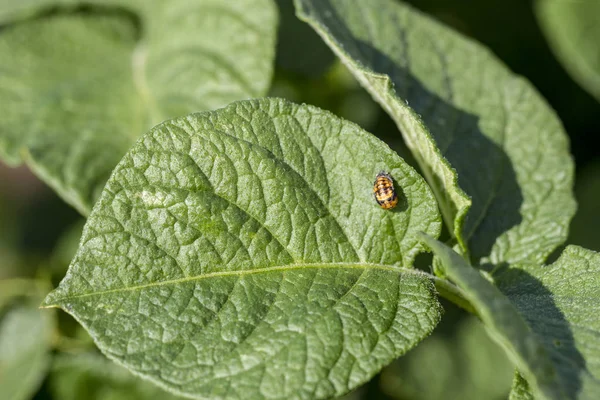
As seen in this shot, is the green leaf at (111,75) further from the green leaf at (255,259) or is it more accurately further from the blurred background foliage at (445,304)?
the green leaf at (255,259)

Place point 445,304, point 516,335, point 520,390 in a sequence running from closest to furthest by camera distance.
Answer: point 516,335 < point 520,390 < point 445,304

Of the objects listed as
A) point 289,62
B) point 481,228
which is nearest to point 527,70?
point 289,62

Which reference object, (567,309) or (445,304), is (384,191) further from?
(445,304)

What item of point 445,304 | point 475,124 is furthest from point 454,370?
point 475,124

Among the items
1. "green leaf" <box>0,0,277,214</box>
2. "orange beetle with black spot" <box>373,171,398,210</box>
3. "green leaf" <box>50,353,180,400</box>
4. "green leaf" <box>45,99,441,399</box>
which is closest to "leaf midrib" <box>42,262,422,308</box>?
"green leaf" <box>45,99,441,399</box>

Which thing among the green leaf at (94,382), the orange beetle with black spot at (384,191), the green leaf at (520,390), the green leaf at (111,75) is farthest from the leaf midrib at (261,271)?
the green leaf at (94,382)

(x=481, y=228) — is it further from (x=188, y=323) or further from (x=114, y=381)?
(x=114, y=381)

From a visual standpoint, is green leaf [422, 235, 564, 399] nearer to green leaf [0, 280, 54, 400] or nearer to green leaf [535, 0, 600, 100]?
green leaf [535, 0, 600, 100]
